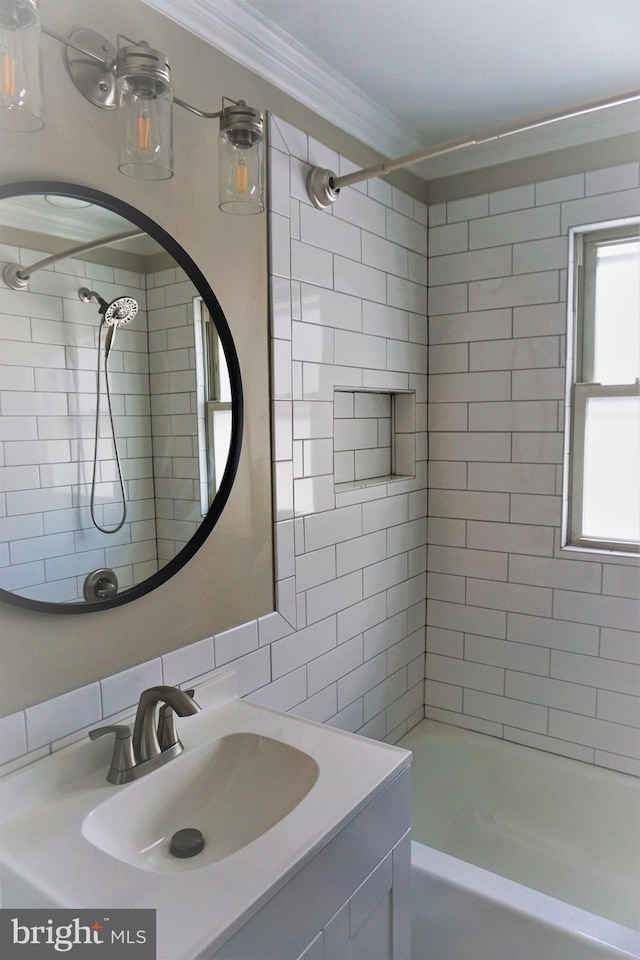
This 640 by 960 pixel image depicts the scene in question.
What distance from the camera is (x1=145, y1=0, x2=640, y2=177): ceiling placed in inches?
61.8

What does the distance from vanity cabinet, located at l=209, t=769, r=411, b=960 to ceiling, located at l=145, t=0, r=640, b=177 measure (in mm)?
1527

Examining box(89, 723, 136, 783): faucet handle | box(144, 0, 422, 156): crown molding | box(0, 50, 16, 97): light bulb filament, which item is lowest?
box(89, 723, 136, 783): faucet handle

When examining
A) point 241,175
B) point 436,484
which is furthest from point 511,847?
point 241,175

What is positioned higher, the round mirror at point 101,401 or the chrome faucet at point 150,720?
the round mirror at point 101,401

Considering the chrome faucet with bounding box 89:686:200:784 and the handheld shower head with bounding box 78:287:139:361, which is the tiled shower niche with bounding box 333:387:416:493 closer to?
the handheld shower head with bounding box 78:287:139:361

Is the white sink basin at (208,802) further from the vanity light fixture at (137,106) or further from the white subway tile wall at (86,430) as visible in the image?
the vanity light fixture at (137,106)

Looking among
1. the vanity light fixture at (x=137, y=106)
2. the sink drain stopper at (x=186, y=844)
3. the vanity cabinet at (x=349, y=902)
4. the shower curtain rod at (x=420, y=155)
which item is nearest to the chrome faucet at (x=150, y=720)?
the sink drain stopper at (x=186, y=844)

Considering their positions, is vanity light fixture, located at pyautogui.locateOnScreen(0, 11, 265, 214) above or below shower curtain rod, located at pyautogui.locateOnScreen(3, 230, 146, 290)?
above

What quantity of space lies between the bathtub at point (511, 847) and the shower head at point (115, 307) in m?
1.51

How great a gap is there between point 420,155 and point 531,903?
185cm

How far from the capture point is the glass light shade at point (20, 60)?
34.9 inches

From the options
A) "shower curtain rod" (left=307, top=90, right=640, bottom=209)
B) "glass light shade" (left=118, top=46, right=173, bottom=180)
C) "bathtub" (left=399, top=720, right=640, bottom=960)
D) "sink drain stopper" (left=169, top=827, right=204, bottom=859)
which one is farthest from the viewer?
"bathtub" (left=399, top=720, right=640, bottom=960)

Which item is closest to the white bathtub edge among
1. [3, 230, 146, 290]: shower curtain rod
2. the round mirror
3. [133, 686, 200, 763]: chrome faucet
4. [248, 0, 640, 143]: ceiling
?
[133, 686, 200, 763]: chrome faucet

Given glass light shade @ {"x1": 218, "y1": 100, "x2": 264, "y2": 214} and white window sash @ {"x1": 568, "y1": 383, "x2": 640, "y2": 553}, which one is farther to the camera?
white window sash @ {"x1": 568, "y1": 383, "x2": 640, "y2": 553}
